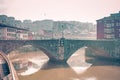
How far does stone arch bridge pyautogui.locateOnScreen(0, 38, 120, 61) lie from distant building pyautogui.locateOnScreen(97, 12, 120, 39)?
25.8 ft

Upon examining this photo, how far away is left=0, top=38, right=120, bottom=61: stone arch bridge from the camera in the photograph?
4303 cm

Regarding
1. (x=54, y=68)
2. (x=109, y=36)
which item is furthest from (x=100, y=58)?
(x=54, y=68)

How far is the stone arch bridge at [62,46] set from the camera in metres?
43.0

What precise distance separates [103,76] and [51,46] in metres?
17.6

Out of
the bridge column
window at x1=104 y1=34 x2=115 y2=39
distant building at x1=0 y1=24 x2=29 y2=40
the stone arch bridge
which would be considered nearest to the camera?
the stone arch bridge

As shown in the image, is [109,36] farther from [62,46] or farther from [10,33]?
[10,33]

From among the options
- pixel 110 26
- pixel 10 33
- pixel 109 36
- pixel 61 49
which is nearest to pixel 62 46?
pixel 61 49

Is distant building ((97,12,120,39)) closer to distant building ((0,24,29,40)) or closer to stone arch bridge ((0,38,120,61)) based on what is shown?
stone arch bridge ((0,38,120,61))

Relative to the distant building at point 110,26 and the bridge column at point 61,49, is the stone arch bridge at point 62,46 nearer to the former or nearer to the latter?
the bridge column at point 61,49

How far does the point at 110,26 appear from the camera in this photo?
66938 millimetres

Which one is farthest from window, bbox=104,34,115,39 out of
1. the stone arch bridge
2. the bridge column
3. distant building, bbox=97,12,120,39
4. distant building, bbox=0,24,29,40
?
distant building, bbox=0,24,29,40

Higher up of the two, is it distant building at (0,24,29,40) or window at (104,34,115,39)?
distant building at (0,24,29,40)

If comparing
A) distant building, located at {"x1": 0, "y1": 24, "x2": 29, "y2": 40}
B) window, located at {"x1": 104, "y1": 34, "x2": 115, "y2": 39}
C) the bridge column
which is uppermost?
distant building, located at {"x1": 0, "y1": 24, "x2": 29, "y2": 40}

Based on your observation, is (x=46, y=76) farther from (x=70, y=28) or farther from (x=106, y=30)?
(x=70, y=28)
